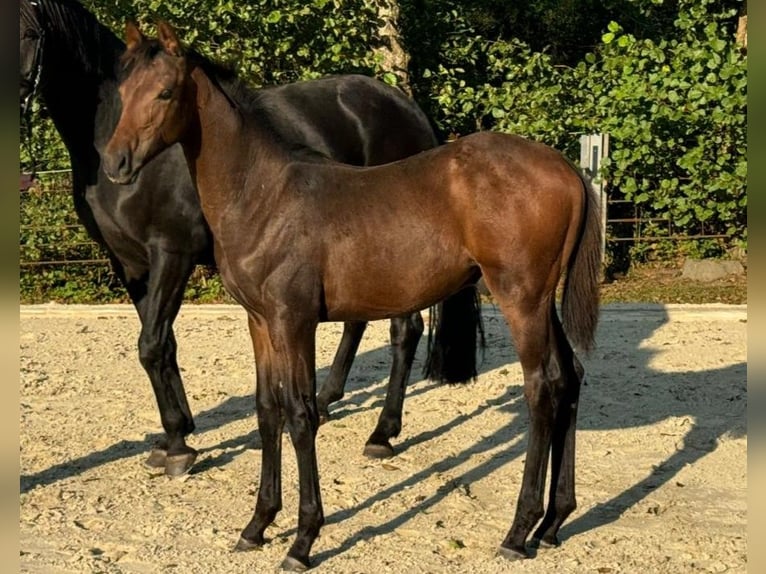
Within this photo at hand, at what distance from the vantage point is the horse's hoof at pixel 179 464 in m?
5.93

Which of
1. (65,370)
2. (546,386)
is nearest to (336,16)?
(65,370)

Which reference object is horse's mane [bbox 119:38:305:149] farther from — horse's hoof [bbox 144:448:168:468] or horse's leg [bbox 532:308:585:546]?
horse's hoof [bbox 144:448:168:468]

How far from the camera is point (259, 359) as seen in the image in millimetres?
4906

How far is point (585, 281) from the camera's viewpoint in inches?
186

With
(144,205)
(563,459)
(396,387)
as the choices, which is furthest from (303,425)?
(396,387)

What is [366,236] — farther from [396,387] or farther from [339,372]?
[339,372]

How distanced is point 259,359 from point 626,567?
5.94 ft

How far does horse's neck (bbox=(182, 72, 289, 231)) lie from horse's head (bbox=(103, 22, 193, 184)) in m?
0.18

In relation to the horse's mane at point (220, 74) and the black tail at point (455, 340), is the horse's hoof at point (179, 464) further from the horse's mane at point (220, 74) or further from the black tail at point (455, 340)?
the horse's mane at point (220, 74)

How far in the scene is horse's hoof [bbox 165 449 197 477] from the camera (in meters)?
5.93

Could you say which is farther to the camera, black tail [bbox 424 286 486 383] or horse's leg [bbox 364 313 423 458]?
black tail [bbox 424 286 486 383]

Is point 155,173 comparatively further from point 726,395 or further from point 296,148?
point 726,395

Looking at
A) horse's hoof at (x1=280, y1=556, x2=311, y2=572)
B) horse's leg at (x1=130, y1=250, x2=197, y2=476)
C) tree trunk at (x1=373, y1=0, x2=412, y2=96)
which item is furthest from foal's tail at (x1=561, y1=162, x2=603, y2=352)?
tree trunk at (x1=373, y1=0, x2=412, y2=96)

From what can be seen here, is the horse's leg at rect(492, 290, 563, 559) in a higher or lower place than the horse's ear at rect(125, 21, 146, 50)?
lower
